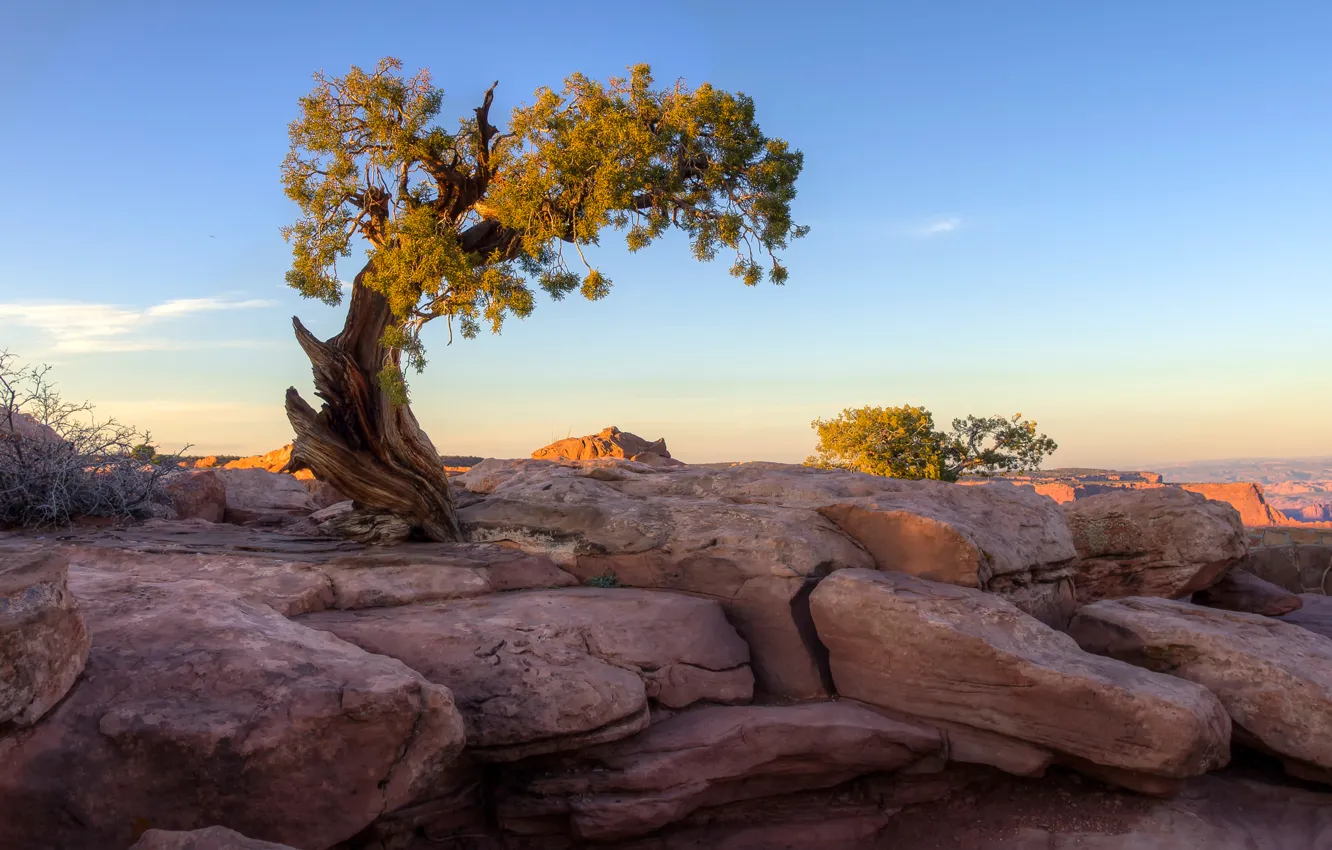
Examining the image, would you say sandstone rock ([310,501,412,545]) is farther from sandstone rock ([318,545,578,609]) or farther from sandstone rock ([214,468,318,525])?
sandstone rock ([214,468,318,525])

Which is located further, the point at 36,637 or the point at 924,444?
the point at 924,444

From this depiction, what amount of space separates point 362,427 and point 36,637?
6907mm

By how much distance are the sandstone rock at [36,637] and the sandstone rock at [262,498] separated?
9.75 m

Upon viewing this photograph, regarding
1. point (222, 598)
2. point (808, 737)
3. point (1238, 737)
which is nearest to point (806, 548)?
point (808, 737)

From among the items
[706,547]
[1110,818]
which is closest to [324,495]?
[706,547]

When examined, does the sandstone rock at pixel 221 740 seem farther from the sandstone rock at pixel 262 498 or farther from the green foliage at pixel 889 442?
the green foliage at pixel 889 442

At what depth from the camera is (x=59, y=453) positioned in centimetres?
1261

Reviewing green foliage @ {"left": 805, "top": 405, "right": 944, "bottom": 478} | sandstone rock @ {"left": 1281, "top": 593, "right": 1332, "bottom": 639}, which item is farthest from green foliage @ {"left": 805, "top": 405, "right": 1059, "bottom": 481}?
sandstone rock @ {"left": 1281, "top": 593, "right": 1332, "bottom": 639}

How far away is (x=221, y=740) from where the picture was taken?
5898 millimetres

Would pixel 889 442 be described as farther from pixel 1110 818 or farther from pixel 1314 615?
pixel 1110 818

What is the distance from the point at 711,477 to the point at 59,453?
10.2 metres

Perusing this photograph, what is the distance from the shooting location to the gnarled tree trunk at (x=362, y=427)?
1230 cm

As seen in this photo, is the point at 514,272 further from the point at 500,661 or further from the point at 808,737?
the point at 808,737

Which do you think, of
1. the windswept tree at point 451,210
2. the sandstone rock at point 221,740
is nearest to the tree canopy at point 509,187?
the windswept tree at point 451,210
